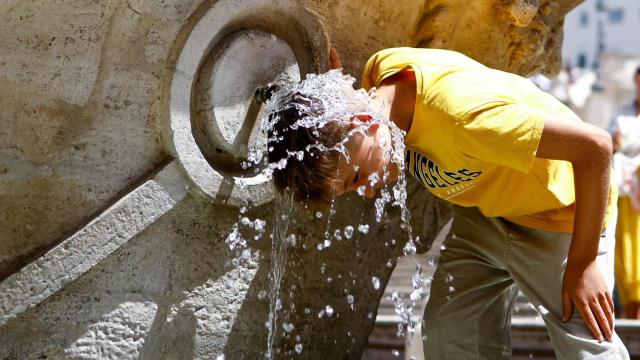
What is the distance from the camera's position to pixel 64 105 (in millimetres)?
2584

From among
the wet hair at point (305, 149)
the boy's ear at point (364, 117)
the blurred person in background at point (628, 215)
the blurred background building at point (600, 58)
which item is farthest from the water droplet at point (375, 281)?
the blurred background building at point (600, 58)

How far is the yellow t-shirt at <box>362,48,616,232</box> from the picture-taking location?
230 centimetres

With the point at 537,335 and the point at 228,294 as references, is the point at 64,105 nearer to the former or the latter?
the point at 228,294

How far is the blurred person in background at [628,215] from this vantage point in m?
4.50

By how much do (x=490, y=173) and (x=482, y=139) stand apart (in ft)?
1.00

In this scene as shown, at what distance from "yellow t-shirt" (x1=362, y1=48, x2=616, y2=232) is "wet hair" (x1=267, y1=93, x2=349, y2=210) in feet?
0.63

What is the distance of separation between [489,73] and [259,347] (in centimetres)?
107

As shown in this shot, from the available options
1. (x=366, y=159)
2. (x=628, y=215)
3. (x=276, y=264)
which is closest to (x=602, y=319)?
(x=366, y=159)

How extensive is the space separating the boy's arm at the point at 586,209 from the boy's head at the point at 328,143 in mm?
376

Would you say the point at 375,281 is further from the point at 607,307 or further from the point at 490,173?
the point at 607,307

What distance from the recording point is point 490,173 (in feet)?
8.48

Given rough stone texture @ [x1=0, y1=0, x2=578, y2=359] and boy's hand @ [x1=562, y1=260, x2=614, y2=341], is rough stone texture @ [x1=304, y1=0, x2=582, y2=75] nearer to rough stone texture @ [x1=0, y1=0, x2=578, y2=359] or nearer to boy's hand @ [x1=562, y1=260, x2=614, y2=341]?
rough stone texture @ [x1=0, y1=0, x2=578, y2=359]

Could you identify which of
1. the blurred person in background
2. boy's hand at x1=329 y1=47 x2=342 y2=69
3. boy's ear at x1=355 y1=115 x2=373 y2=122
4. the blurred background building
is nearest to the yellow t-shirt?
boy's ear at x1=355 y1=115 x2=373 y2=122

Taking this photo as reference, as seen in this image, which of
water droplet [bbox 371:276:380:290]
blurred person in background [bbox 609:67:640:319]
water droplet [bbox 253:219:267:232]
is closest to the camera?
water droplet [bbox 253:219:267:232]
